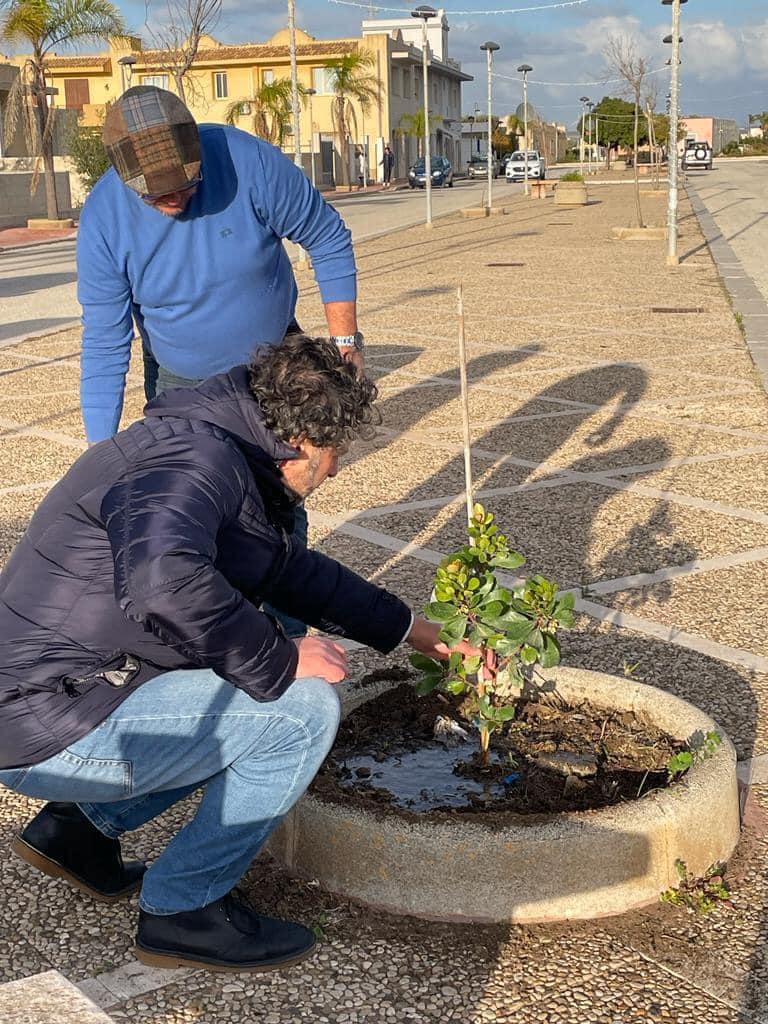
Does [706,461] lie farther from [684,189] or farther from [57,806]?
[684,189]

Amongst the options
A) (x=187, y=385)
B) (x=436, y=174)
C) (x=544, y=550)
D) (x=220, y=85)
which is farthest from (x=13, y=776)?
(x=220, y=85)

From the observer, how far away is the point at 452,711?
3.74 m

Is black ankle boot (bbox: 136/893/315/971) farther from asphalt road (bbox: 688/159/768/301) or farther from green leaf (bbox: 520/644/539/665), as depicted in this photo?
asphalt road (bbox: 688/159/768/301)

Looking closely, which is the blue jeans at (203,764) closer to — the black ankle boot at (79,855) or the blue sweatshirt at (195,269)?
the black ankle boot at (79,855)

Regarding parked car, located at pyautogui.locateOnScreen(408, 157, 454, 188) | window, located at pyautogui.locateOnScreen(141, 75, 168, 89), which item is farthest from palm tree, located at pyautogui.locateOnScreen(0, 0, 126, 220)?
window, located at pyautogui.locateOnScreen(141, 75, 168, 89)

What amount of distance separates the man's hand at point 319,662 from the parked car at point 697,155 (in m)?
66.7

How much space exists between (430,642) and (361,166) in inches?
2355

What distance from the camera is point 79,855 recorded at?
310 cm

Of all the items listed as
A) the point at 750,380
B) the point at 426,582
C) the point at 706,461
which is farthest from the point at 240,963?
the point at 750,380

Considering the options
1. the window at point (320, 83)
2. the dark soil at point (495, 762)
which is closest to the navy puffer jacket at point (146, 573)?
the dark soil at point (495, 762)

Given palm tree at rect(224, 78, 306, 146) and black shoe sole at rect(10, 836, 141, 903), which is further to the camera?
palm tree at rect(224, 78, 306, 146)

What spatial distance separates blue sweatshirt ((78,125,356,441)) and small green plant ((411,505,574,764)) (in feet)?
3.43

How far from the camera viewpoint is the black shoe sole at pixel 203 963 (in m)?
2.78

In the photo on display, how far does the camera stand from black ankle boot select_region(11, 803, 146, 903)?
3.10m
